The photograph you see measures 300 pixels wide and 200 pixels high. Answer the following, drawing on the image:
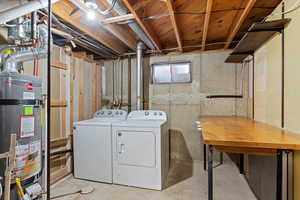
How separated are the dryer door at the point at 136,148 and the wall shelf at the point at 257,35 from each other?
1758mm

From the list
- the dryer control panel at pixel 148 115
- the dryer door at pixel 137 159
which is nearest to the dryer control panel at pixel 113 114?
the dryer control panel at pixel 148 115

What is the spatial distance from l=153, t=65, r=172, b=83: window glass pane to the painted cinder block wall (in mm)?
1651

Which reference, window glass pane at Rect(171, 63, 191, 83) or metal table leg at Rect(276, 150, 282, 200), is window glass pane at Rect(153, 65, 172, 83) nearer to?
window glass pane at Rect(171, 63, 191, 83)


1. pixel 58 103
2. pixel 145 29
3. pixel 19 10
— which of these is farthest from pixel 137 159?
pixel 19 10

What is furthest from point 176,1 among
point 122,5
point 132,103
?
point 132,103

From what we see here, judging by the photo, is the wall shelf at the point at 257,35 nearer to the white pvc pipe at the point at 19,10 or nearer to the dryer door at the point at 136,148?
the dryer door at the point at 136,148

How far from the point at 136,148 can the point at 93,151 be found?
74 cm

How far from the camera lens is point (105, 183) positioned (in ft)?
8.36

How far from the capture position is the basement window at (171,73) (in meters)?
3.53

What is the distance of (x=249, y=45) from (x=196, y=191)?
2.20 metres

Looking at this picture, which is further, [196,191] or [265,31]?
[196,191]

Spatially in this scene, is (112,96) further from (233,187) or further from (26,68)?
(233,187)

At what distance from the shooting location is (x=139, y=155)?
239 cm

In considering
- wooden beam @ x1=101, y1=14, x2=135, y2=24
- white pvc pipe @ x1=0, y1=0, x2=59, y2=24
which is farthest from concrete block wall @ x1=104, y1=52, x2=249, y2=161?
white pvc pipe @ x1=0, y1=0, x2=59, y2=24
